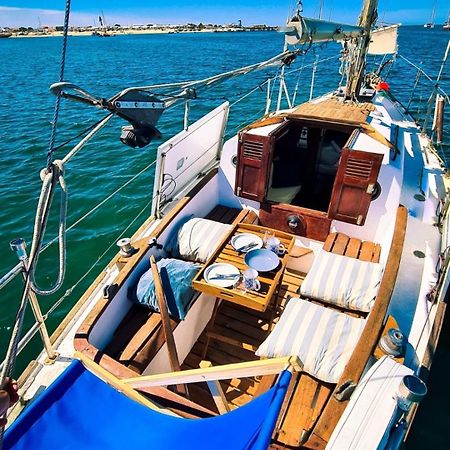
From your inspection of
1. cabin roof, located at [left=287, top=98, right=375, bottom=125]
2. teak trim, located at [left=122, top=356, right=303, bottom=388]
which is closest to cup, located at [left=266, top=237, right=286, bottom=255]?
teak trim, located at [left=122, top=356, right=303, bottom=388]

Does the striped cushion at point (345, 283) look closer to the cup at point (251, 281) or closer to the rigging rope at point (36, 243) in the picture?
the cup at point (251, 281)

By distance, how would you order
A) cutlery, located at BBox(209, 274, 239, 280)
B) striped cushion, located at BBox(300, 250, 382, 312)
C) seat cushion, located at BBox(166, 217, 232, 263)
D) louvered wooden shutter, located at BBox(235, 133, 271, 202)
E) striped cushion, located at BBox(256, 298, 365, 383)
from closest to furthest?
1. striped cushion, located at BBox(256, 298, 365, 383)
2. striped cushion, located at BBox(300, 250, 382, 312)
3. cutlery, located at BBox(209, 274, 239, 280)
4. seat cushion, located at BBox(166, 217, 232, 263)
5. louvered wooden shutter, located at BBox(235, 133, 271, 202)

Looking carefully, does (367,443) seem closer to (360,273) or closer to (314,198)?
(360,273)

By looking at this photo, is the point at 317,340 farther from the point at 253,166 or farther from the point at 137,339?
the point at 253,166

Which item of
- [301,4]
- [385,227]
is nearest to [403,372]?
[385,227]

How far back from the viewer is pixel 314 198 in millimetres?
7969

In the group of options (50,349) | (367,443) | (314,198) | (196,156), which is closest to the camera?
(367,443)

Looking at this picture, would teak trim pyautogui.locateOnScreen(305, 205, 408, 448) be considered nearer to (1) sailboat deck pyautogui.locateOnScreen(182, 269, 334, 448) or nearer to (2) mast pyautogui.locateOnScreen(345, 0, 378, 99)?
(1) sailboat deck pyautogui.locateOnScreen(182, 269, 334, 448)

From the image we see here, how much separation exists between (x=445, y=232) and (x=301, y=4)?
3.94 metres

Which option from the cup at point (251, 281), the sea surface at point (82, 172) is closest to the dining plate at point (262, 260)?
the cup at point (251, 281)

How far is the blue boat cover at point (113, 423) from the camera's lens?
2115 millimetres

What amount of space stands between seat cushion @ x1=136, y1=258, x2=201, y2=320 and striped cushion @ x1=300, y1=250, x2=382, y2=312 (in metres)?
1.56

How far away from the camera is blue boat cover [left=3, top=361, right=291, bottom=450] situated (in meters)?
2.12

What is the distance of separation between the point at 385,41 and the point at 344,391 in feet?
44.9
